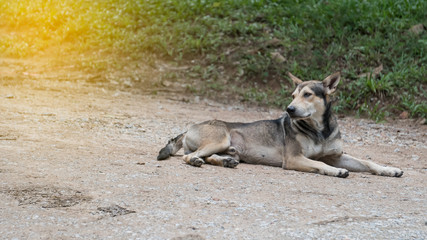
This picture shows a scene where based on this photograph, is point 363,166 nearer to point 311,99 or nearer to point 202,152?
point 311,99

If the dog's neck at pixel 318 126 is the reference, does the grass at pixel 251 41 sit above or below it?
above

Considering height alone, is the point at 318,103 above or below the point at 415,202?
above

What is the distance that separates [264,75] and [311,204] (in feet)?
30.1

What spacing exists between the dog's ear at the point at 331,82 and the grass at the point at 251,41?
5.27 m

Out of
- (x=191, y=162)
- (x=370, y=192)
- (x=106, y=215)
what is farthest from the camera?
(x=191, y=162)

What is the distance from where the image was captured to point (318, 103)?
6.60 m

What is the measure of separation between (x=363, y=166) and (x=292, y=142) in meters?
0.97

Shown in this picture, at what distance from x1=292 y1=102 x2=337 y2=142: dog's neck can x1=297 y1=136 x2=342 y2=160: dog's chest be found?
7 cm

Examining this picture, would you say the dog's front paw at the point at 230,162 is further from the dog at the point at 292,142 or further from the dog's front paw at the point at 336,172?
the dog's front paw at the point at 336,172

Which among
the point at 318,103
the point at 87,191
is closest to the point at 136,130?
the point at 318,103

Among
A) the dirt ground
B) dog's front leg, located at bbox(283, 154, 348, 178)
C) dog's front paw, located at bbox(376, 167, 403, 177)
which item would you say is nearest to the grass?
the dirt ground

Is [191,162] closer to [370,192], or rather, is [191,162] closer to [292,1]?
[370,192]

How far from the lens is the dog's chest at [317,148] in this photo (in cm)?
662

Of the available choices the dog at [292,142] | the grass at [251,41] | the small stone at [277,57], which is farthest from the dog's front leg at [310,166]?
the small stone at [277,57]
